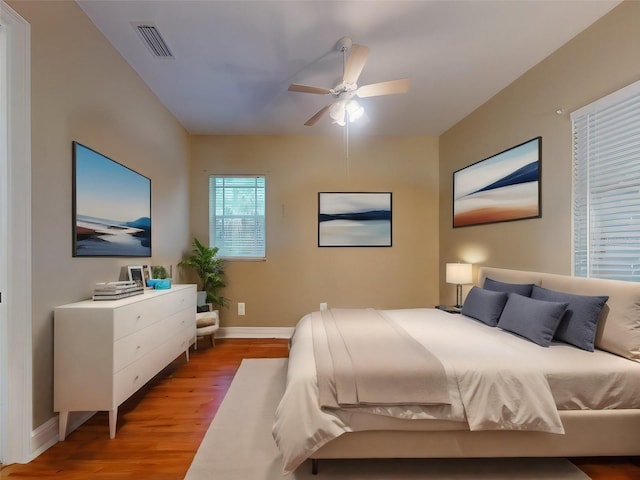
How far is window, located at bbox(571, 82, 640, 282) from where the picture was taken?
212 cm

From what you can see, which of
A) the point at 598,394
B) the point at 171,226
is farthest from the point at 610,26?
the point at 171,226

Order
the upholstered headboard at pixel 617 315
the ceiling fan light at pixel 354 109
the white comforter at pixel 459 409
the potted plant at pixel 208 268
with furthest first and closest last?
the potted plant at pixel 208 268
the ceiling fan light at pixel 354 109
the upholstered headboard at pixel 617 315
the white comforter at pixel 459 409

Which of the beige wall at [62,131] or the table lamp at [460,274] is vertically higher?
the beige wall at [62,131]

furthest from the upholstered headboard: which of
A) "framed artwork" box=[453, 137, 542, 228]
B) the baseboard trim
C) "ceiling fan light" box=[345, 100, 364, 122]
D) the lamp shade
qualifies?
the baseboard trim

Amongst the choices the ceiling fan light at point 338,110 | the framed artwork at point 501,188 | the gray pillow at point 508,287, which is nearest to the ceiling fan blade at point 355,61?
the ceiling fan light at point 338,110

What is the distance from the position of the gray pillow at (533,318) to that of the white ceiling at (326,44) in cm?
206

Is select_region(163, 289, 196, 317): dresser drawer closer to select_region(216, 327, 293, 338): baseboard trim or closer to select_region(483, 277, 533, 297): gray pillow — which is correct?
select_region(216, 327, 293, 338): baseboard trim

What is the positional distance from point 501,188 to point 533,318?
164 centimetres

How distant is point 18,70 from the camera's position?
1.77 metres

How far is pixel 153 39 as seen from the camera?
2.51 m

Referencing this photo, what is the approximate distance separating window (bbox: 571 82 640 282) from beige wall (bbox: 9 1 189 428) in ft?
12.2

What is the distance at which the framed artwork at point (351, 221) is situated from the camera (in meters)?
4.59

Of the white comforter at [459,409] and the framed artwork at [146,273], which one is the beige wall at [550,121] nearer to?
the white comforter at [459,409]

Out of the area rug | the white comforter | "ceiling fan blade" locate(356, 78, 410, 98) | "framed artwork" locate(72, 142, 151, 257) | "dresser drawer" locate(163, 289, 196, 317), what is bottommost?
the area rug
